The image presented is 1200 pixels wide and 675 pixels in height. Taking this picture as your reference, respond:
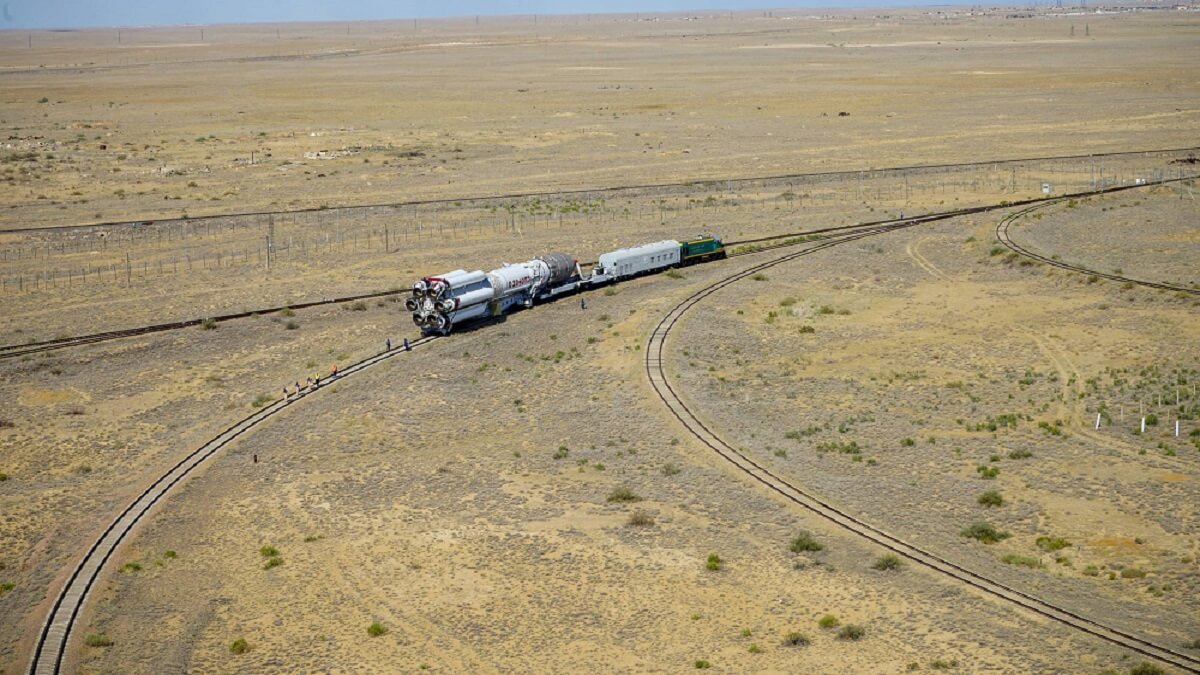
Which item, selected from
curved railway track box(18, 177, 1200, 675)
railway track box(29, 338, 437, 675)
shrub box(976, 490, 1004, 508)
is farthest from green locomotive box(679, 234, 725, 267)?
shrub box(976, 490, 1004, 508)

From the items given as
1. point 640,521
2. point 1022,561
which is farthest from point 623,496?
point 1022,561

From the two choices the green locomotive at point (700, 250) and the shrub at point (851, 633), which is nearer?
the shrub at point (851, 633)

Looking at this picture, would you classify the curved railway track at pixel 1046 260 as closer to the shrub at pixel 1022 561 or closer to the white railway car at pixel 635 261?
the white railway car at pixel 635 261

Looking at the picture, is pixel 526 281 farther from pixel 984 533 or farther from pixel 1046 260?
pixel 984 533

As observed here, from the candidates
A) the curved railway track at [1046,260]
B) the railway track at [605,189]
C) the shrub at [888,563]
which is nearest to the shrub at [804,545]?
the shrub at [888,563]

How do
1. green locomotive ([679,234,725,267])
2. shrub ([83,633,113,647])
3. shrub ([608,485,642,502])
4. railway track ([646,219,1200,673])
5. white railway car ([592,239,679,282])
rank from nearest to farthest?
1. railway track ([646,219,1200,673])
2. shrub ([83,633,113,647])
3. shrub ([608,485,642,502])
4. white railway car ([592,239,679,282])
5. green locomotive ([679,234,725,267])

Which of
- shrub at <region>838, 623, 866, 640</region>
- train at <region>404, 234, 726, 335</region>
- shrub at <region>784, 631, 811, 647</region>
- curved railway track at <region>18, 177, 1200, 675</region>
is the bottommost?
shrub at <region>784, 631, 811, 647</region>

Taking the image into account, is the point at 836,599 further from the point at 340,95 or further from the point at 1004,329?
the point at 340,95

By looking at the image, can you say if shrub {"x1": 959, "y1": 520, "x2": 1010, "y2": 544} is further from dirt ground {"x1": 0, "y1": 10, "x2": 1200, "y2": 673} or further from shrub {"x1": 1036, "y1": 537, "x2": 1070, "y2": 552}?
shrub {"x1": 1036, "y1": 537, "x2": 1070, "y2": 552}
